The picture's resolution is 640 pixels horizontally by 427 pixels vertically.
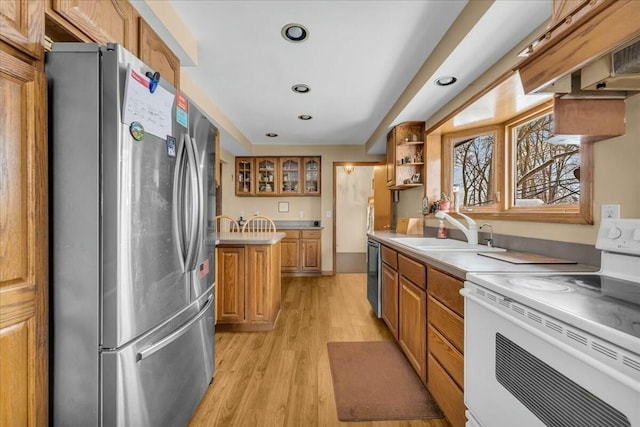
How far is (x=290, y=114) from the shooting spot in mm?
3518

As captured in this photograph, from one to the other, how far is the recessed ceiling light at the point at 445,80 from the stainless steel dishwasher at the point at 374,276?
61.0 inches

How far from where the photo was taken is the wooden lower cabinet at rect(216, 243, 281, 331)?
260 centimetres

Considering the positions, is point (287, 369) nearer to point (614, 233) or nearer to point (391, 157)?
point (614, 233)

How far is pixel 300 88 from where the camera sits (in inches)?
108

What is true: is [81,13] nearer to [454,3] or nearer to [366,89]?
[454,3]

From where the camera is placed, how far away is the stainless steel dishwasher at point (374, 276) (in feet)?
9.21

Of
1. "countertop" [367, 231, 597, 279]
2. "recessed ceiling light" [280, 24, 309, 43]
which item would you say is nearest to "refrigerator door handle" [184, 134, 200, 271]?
"recessed ceiling light" [280, 24, 309, 43]

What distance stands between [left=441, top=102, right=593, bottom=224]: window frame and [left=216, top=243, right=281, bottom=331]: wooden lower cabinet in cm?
195

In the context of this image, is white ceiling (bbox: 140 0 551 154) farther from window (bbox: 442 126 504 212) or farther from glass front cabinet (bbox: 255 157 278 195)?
glass front cabinet (bbox: 255 157 278 195)

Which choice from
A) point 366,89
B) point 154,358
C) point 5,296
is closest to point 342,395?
point 154,358

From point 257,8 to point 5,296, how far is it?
179cm

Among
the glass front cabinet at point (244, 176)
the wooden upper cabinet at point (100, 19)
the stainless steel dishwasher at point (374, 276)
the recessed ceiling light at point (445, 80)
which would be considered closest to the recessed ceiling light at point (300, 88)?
the recessed ceiling light at point (445, 80)

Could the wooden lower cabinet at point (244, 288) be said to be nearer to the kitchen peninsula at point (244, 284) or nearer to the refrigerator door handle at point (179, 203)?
the kitchen peninsula at point (244, 284)

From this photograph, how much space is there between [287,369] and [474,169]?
Result: 2388 mm
